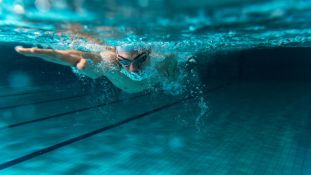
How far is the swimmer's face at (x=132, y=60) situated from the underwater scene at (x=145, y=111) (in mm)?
12

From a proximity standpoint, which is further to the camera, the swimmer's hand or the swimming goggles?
the swimming goggles

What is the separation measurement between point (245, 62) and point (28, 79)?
8.35 metres

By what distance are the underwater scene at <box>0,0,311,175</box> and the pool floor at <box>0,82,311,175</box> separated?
0.01 metres

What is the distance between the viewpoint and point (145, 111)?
564 centimetres

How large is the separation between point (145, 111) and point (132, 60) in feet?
7.27

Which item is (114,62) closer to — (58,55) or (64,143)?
(58,55)

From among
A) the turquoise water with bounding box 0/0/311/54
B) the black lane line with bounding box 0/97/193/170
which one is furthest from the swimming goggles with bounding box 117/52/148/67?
the black lane line with bounding box 0/97/193/170

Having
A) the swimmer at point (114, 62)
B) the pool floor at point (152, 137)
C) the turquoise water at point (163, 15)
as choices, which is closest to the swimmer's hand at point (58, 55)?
the swimmer at point (114, 62)

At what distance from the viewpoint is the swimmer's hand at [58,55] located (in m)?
3.16

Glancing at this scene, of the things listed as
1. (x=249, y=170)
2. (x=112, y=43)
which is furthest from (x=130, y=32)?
(x=249, y=170)

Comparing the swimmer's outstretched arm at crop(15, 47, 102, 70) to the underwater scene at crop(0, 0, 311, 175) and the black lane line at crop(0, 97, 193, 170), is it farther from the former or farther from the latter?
the black lane line at crop(0, 97, 193, 170)

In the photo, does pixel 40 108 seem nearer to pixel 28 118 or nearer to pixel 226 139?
pixel 28 118

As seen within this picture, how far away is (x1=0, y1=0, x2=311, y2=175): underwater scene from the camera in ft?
9.26

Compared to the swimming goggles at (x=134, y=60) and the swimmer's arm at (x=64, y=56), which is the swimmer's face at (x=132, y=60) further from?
the swimmer's arm at (x=64, y=56)
